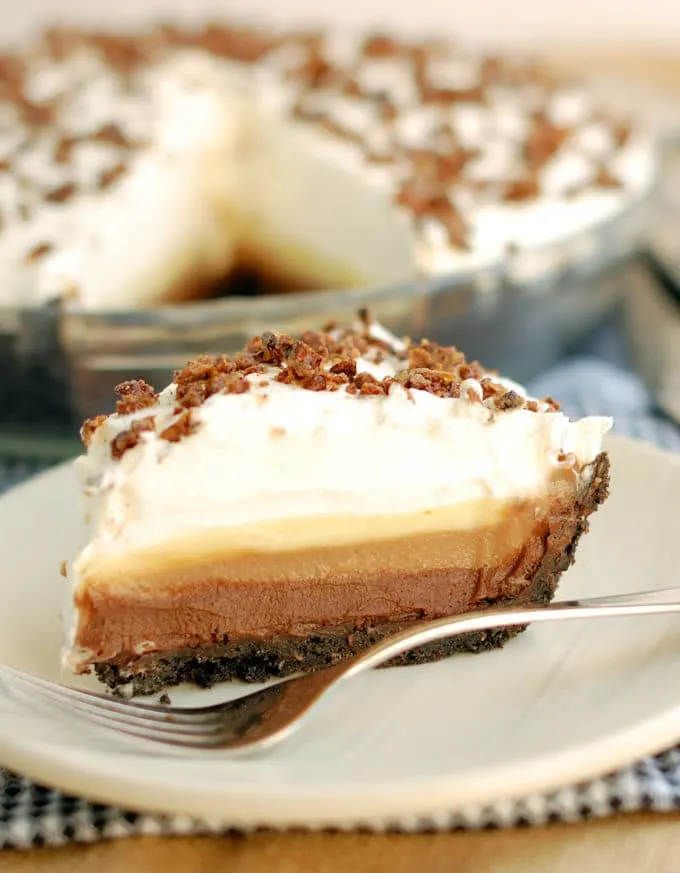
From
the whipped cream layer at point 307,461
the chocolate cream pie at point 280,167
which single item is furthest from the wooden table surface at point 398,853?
the chocolate cream pie at point 280,167

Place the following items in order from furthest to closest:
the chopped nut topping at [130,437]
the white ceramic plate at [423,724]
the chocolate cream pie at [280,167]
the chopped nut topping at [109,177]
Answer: the chopped nut topping at [109,177] < the chocolate cream pie at [280,167] < the chopped nut topping at [130,437] < the white ceramic plate at [423,724]

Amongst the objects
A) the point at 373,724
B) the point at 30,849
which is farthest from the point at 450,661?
the point at 30,849

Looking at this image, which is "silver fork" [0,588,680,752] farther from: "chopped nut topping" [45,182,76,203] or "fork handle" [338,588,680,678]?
"chopped nut topping" [45,182,76,203]

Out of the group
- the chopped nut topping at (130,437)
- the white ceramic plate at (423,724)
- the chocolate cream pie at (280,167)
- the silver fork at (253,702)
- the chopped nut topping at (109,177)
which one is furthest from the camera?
the chopped nut topping at (109,177)

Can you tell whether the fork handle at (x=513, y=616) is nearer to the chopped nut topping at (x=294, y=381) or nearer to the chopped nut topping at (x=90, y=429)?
the chopped nut topping at (x=294, y=381)

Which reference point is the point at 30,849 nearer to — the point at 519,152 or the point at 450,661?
the point at 450,661

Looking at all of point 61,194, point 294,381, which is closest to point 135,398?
point 294,381
